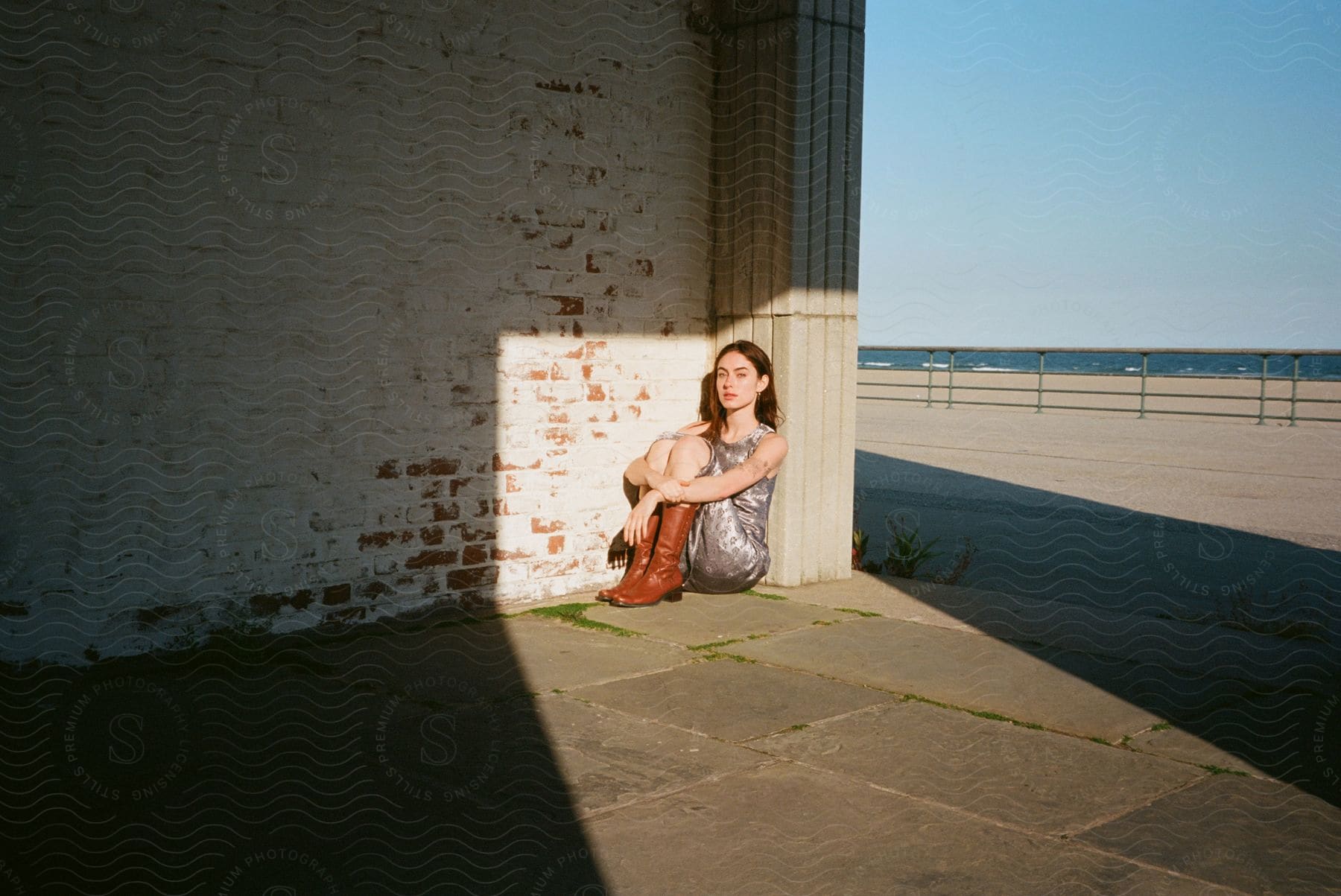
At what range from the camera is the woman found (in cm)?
529

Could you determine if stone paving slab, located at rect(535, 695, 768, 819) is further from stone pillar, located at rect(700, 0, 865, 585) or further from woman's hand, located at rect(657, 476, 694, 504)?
stone pillar, located at rect(700, 0, 865, 585)

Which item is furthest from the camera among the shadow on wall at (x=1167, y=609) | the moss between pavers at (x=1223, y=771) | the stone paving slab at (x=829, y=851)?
the shadow on wall at (x=1167, y=609)

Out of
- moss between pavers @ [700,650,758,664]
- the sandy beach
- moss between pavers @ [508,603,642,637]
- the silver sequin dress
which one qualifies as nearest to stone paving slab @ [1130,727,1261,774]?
moss between pavers @ [700,650,758,664]

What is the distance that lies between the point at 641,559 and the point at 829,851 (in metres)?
2.75

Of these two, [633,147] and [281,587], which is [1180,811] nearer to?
[281,587]

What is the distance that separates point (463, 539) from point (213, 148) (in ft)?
5.98

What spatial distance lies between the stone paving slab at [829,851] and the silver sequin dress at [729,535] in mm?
2402

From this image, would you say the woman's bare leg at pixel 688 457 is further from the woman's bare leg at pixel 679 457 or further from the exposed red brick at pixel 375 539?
the exposed red brick at pixel 375 539

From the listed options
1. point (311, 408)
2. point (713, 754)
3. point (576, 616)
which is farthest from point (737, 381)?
point (713, 754)

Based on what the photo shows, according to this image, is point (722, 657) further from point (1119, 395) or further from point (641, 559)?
point (1119, 395)

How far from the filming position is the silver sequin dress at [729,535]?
5.44 m

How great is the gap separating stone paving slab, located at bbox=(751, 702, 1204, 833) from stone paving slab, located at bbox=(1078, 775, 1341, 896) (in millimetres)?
Result: 86

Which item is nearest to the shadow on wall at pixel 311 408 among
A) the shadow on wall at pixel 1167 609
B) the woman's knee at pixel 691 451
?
the woman's knee at pixel 691 451

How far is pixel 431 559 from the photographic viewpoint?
4922 millimetres
